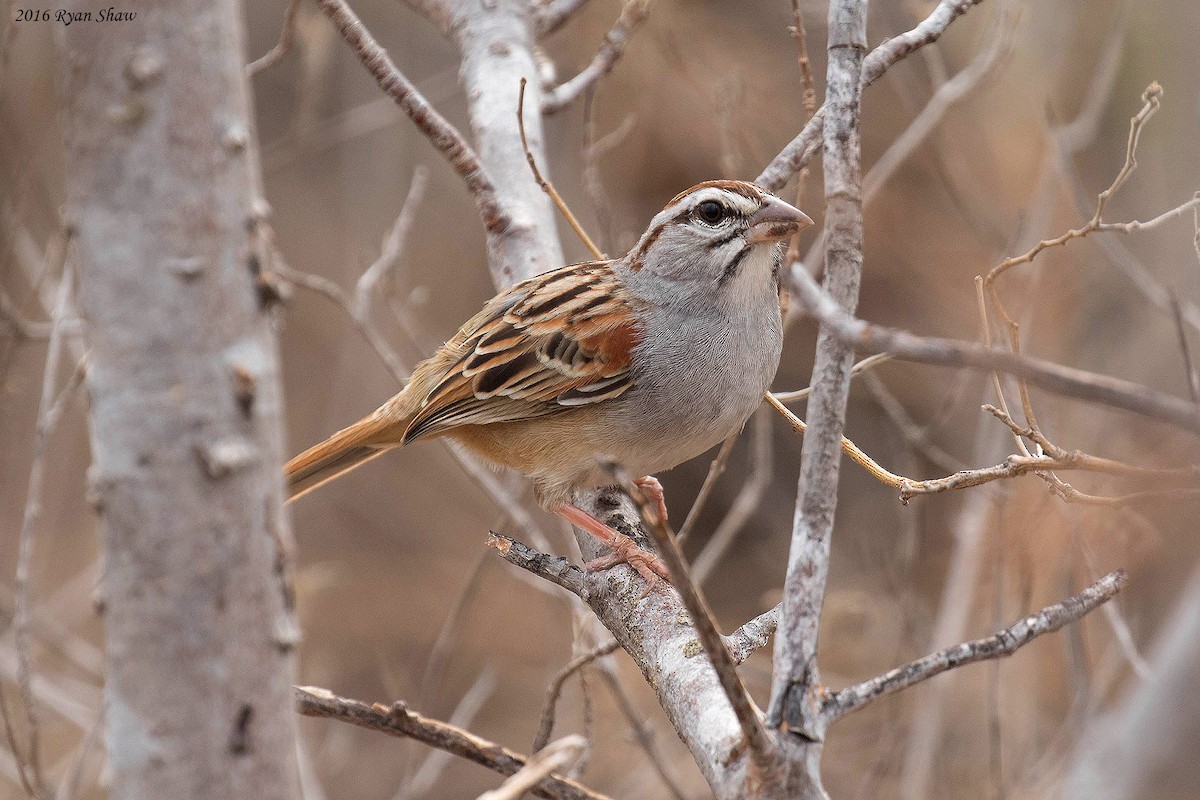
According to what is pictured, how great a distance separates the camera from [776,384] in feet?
25.6

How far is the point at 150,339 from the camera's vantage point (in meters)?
1.40

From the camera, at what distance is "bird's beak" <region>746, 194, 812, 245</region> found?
3.35 m

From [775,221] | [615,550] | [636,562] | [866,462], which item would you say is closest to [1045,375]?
[866,462]

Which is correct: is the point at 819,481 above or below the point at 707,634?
above

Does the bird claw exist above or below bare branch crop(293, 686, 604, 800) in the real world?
above

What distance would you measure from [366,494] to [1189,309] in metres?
6.28

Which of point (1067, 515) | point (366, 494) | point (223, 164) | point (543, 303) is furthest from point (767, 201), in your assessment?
point (366, 494)

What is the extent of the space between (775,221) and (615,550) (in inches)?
44.3

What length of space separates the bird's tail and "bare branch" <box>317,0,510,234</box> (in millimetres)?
871

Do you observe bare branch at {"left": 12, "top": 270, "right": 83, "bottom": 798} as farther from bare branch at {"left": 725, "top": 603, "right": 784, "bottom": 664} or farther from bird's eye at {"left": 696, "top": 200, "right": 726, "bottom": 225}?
bird's eye at {"left": 696, "top": 200, "right": 726, "bottom": 225}

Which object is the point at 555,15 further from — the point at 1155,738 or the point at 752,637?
the point at 1155,738

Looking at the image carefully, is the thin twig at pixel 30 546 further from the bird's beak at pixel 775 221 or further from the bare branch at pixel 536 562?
the bird's beak at pixel 775 221

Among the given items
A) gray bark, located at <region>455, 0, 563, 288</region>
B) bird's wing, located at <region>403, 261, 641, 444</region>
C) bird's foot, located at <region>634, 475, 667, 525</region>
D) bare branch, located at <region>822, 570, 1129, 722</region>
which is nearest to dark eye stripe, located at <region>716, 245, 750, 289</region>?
bird's wing, located at <region>403, 261, 641, 444</region>

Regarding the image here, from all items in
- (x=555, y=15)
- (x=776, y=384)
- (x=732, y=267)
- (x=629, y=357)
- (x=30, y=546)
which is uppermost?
(x=776, y=384)
